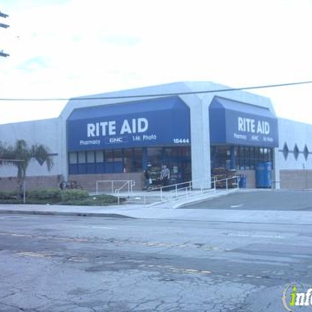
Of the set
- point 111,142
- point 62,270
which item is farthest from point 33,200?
point 62,270

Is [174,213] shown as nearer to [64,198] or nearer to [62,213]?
[62,213]

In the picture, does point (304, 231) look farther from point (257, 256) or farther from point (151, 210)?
point (151, 210)

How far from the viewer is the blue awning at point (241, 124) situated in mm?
34250

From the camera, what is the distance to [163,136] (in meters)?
34.2

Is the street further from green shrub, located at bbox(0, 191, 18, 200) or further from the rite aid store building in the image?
green shrub, located at bbox(0, 191, 18, 200)

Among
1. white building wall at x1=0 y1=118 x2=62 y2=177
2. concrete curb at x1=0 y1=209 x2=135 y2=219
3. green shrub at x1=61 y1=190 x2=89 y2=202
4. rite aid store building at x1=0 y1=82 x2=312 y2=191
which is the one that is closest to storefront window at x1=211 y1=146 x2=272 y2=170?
rite aid store building at x1=0 y1=82 x2=312 y2=191

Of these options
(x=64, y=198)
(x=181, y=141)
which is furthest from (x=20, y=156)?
(x=181, y=141)

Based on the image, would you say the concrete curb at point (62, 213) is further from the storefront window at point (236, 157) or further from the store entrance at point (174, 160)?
the storefront window at point (236, 157)

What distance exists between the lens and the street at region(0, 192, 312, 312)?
22.1 ft

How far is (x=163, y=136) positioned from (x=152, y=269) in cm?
2556

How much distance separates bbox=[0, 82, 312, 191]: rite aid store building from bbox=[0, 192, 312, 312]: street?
18.0 m

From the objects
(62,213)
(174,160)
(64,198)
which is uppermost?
(174,160)

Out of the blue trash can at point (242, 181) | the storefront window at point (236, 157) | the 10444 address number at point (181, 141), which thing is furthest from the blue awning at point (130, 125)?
the blue trash can at point (242, 181)

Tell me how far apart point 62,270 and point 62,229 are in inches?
286
